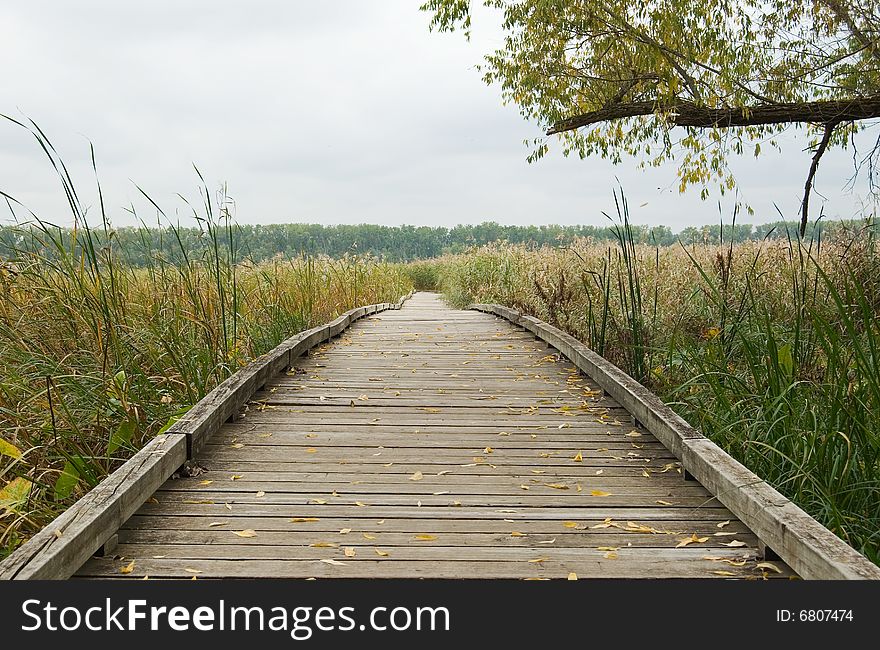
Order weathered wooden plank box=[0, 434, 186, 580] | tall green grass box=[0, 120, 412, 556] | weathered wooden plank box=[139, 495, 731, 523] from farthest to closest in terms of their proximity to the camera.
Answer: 1. tall green grass box=[0, 120, 412, 556]
2. weathered wooden plank box=[139, 495, 731, 523]
3. weathered wooden plank box=[0, 434, 186, 580]

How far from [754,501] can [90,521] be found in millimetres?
2139

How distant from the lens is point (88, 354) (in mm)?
4078

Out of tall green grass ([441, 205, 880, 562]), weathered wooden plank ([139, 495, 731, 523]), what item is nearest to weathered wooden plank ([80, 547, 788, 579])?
weathered wooden plank ([139, 495, 731, 523])

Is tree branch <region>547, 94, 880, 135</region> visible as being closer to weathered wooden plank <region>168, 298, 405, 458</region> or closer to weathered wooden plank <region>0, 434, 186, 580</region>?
weathered wooden plank <region>168, 298, 405, 458</region>

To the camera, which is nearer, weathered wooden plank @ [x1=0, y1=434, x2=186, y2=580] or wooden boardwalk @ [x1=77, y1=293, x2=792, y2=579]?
weathered wooden plank @ [x1=0, y1=434, x2=186, y2=580]

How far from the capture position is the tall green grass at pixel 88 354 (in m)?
3.30

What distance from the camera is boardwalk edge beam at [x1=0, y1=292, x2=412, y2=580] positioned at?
7.00ft

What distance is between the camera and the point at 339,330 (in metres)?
7.99

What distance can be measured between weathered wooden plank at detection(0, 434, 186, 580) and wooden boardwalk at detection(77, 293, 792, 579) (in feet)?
0.24

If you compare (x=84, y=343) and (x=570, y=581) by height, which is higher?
(x=84, y=343)

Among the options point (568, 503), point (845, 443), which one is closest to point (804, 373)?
point (845, 443)

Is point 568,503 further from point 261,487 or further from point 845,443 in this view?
point 261,487

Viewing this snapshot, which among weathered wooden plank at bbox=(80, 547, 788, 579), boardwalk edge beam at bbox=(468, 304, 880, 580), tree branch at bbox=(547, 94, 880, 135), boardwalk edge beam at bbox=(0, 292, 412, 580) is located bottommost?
weathered wooden plank at bbox=(80, 547, 788, 579)

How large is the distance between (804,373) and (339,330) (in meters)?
5.19
